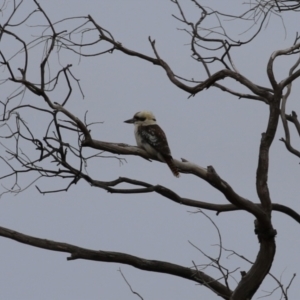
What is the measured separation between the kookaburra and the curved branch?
2.43ft

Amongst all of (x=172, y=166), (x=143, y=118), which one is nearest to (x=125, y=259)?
(x=172, y=166)

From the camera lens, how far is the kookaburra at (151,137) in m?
7.12

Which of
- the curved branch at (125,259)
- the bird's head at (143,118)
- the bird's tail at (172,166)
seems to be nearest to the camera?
the curved branch at (125,259)

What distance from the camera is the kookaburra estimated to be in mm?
7121

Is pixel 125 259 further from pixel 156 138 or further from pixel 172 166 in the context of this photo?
pixel 156 138

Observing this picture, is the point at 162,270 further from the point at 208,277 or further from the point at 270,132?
the point at 270,132

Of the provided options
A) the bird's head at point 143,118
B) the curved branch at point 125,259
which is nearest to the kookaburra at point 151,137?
the bird's head at point 143,118

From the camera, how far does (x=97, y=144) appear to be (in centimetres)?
573

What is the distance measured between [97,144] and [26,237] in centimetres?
92

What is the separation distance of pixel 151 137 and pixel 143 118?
2.86ft

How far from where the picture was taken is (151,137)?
24.6ft

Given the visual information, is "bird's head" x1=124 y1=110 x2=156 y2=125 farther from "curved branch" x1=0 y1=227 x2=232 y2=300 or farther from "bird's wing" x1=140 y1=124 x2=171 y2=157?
"curved branch" x1=0 y1=227 x2=232 y2=300

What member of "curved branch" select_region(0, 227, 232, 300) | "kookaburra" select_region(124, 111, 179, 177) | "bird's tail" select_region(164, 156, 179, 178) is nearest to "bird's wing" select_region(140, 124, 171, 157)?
"kookaburra" select_region(124, 111, 179, 177)

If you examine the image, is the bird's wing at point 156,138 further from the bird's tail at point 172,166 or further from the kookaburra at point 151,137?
the bird's tail at point 172,166
